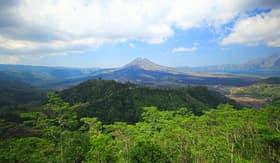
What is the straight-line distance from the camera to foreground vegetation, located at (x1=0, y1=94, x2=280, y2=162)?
20.5 meters

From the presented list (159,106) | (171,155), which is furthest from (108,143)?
(159,106)

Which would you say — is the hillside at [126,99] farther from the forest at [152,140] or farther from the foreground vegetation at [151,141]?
the foreground vegetation at [151,141]

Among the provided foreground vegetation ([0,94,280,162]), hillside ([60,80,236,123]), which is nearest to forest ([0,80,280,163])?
foreground vegetation ([0,94,280,162])

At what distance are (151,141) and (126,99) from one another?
86.0 metres

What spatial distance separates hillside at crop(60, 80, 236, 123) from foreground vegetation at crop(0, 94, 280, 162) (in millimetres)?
62270

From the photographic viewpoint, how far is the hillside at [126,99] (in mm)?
96375

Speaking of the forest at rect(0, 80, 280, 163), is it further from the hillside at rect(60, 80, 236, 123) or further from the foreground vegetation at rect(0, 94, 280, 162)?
the hillside at rect(60, 80, 236, 123)

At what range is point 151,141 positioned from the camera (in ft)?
83.8

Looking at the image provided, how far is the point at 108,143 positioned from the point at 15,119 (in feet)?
303

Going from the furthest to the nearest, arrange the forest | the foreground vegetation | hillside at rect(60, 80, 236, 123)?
hillside at rect(60, 80, 236, 123) → the forest → the foreground vegetation

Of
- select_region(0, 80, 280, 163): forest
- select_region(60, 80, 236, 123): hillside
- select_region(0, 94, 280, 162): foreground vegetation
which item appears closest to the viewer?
select_region(0, 94, 280, 162): foreground vegetation

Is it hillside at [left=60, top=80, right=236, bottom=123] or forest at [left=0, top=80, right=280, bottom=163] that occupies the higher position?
forest at [left=0, top=80, right=280, bottom=163]

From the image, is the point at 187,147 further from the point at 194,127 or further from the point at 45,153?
the point at 45,153

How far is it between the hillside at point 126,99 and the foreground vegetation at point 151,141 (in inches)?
2452
